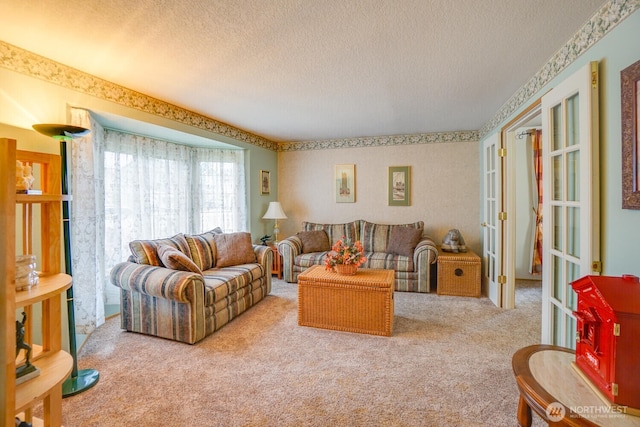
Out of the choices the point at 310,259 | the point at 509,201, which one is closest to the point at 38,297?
the point at 310,259

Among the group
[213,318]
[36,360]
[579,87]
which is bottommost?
[213,318]

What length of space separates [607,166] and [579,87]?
0.49 m

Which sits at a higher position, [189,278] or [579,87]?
[579,87]

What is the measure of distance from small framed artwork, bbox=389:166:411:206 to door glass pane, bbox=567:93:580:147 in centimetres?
305

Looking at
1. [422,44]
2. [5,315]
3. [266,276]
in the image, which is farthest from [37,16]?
[266,276]

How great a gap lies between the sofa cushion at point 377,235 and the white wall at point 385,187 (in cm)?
28

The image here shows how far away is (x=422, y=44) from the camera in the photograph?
196 cm

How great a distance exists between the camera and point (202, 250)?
345 cm

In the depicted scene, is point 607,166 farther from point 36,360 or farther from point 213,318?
point 213,318

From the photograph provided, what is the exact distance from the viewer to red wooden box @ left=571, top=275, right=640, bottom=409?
930mm

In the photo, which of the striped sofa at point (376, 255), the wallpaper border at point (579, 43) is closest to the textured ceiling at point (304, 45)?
the wallpaper border at point (579, 43)

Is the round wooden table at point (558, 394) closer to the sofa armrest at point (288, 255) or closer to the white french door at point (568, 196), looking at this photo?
the white french door at point (568, 196)

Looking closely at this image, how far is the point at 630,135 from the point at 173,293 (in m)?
3.08

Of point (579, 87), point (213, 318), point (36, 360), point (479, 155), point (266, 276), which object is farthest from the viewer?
point (479, 155)
